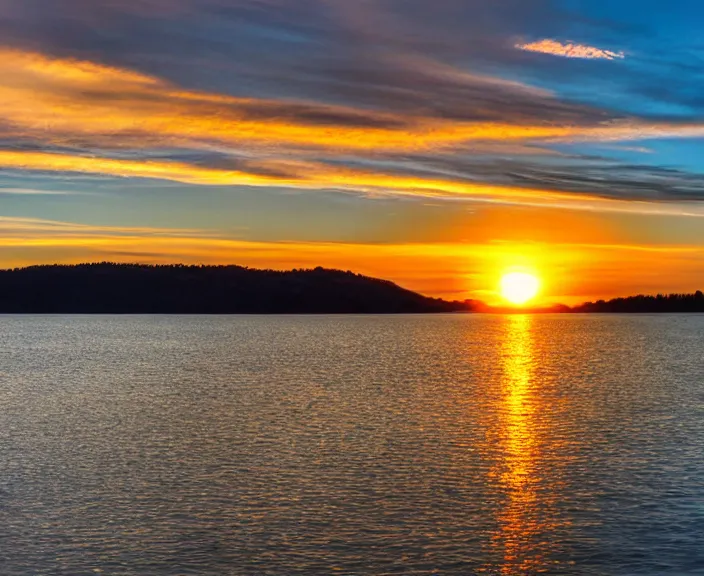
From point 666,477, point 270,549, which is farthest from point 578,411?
point 270,549

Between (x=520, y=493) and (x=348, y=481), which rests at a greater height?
(x=348, y=481)

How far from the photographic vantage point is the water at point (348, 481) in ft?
95.8

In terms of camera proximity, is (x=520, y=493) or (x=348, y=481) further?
(x=348, y=481)

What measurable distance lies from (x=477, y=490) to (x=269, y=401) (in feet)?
118

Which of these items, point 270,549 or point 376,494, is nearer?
point 270,549

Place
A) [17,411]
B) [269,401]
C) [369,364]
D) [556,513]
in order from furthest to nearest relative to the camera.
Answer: [369,364]
[269,401]
[17,411]
[556,513]

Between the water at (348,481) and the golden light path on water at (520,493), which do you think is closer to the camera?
the water at (348,481)

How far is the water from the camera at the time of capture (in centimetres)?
2920

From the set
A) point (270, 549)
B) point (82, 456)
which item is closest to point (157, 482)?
point (82, 456)

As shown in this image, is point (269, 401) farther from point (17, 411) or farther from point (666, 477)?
point (666, 477)

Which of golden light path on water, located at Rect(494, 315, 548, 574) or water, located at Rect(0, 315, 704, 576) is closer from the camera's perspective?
water, located at Rect(0, 315, 704, 576)

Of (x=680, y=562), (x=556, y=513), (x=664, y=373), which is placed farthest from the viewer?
(x=664, y=373)

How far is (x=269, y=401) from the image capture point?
72500 millimetres

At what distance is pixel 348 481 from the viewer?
39906mm
